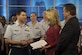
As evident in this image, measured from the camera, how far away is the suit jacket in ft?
11.7

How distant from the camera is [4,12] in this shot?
8398 millimetres

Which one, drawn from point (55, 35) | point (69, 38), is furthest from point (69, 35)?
point (55, 35)

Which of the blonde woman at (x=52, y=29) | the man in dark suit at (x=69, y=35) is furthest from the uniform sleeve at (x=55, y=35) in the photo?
the man in dark suit at (x=69, y=35)

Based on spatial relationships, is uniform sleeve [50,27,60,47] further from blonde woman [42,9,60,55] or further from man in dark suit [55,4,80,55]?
man in dark suit [55,4,80,55]

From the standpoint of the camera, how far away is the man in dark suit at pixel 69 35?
3.57 metres

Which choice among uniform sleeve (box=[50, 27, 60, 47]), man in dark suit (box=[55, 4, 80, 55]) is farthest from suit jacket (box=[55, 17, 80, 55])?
uniform sleeve (box=[50, 27, 60, 47])

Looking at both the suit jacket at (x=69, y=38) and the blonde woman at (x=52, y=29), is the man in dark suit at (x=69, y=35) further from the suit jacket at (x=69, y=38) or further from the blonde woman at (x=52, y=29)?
the blonde woman at (x=52, y=29)

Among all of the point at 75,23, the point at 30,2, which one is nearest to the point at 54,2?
the point at 30,2

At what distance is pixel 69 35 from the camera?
11.7 ft

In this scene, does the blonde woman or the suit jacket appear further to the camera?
the blonde woman

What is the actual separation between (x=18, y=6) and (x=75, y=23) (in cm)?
A: 518

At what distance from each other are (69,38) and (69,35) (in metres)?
0.05

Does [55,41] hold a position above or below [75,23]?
below

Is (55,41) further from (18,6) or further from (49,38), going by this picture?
(18,6)
